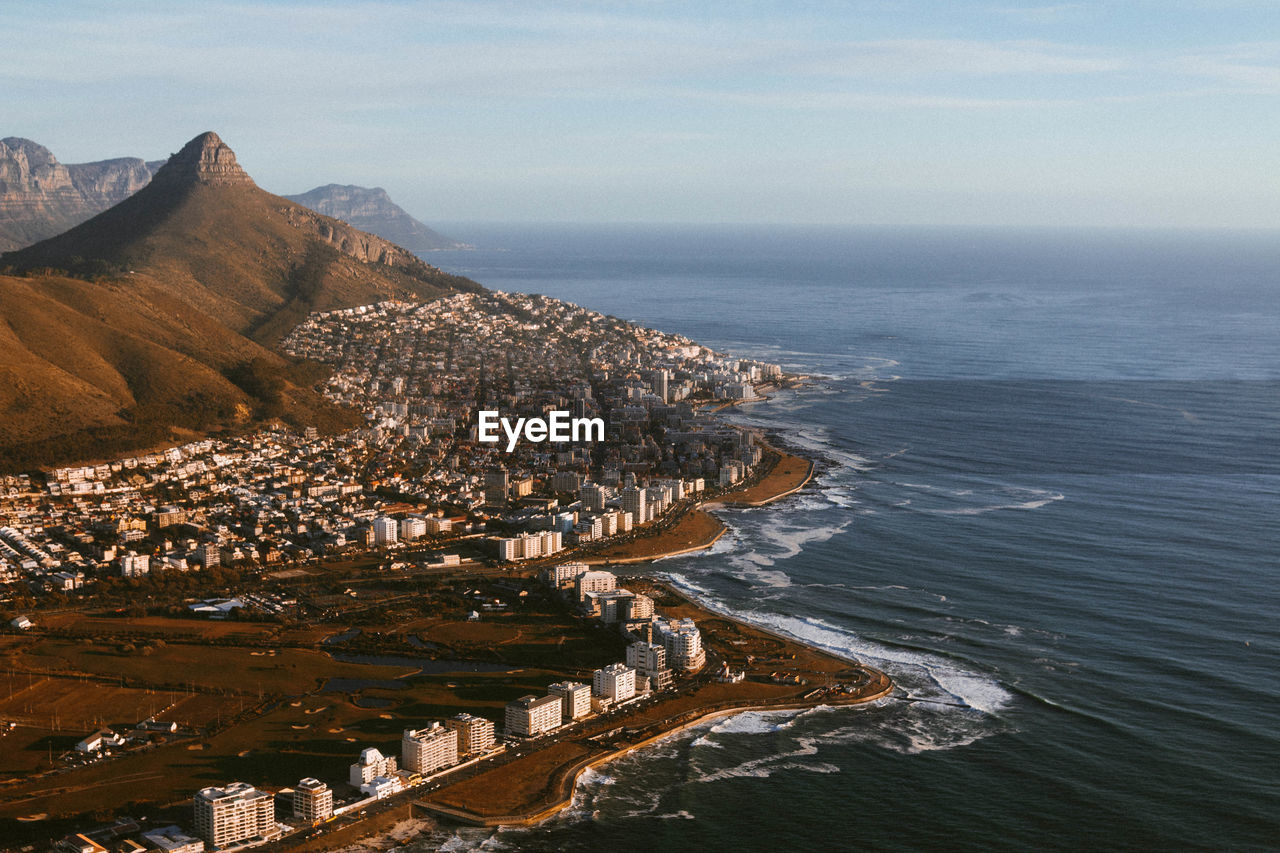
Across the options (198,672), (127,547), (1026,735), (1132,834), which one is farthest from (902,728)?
(127,547)

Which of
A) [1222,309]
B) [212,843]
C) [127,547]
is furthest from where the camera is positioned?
[1222,309]

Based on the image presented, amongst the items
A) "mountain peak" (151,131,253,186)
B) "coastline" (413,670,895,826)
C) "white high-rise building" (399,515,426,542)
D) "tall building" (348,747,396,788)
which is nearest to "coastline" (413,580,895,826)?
"coastline" (413,670,895,826)

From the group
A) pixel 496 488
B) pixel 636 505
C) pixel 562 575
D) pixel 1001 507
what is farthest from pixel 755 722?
pixel 496 488

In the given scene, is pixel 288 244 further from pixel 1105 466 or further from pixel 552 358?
pixel 1105 466

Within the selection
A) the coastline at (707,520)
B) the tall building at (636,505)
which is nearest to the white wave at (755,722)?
the coastline at (707,520)

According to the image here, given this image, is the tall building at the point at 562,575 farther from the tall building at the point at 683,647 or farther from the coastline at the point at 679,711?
the tall building at the point at 683,647

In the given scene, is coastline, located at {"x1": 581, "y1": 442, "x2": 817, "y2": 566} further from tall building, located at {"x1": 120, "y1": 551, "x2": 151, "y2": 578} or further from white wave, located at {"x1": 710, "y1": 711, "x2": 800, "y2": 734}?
white wave, located at {"x1": 710, "y1": 711, "x2": 800, "y2": 734}
